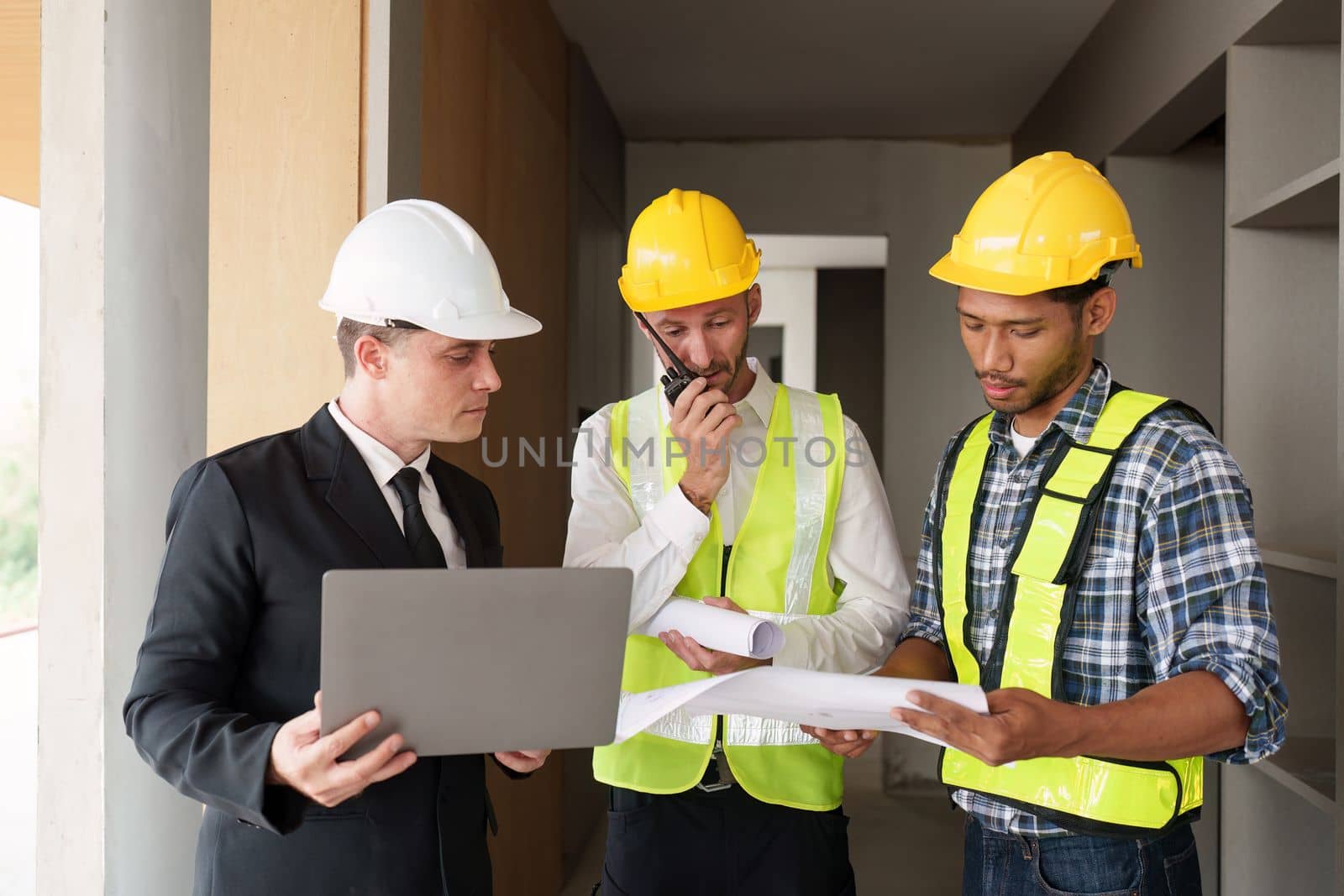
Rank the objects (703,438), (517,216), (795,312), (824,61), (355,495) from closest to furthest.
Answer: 1. (355,495)
2. (703,438)
3. (517,216)
4. (824,61)
5. (795,312)

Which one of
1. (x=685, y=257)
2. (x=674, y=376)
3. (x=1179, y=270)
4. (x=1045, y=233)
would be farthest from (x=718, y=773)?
(x=1179, y=270)

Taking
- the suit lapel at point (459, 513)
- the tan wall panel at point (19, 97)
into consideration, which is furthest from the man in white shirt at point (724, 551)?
the tan wall panel at point (19, 97)

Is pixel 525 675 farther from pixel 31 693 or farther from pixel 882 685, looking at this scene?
pixel 31 693

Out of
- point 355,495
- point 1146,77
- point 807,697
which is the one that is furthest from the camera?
point 1146,77

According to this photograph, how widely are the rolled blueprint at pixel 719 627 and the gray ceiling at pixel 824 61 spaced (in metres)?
3.15

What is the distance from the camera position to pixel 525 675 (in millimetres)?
1252

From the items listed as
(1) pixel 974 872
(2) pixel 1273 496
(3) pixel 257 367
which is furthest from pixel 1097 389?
(3) pixel 257 367

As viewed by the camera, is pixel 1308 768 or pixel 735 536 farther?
pixel 1308 768

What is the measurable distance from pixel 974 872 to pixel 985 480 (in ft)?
2.10

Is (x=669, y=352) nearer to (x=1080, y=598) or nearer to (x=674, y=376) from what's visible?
(x=674, y=376)

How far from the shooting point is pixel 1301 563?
8.04ft

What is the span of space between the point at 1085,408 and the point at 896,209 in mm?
4774

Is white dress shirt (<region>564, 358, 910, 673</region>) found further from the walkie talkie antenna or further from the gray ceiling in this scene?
the gray ceiling

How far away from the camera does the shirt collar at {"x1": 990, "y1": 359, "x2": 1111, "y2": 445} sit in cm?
165
